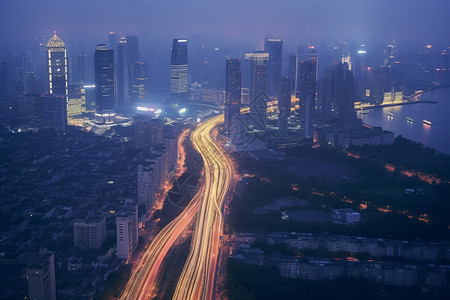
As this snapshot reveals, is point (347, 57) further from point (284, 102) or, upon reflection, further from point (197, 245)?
point (197, 245)

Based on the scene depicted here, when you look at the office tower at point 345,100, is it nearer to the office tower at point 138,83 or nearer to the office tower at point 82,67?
the office tower at point 138,83

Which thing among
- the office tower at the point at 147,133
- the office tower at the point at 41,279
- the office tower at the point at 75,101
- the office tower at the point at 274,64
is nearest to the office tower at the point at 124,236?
the office tower at the point at 41,279

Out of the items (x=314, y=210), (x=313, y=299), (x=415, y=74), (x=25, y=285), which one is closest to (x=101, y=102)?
(x=314, y=210)

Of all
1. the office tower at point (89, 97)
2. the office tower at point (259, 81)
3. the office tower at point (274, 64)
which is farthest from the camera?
the office tower at point (274, 64)

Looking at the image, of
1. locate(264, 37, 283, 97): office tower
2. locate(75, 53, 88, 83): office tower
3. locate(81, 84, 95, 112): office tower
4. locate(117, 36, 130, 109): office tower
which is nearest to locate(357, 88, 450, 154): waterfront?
locate(264, 37, 283, 97): office tower

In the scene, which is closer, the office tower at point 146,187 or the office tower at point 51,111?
the office tower at point 146,187

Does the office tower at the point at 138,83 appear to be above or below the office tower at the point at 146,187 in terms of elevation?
above
